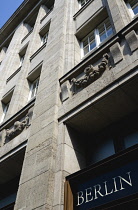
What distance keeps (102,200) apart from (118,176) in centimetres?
59

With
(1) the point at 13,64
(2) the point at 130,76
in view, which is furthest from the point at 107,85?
(1) the point at 13,64

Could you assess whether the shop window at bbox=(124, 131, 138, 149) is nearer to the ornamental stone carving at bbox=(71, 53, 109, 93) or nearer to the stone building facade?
the stone building facade

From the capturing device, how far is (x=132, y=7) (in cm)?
935

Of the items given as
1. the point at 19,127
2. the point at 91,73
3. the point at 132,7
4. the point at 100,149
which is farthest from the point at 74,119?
the point at 132,7

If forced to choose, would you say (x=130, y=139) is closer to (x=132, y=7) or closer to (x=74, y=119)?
(x=74, y=119)

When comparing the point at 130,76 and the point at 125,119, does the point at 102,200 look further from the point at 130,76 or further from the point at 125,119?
the point at 130,76

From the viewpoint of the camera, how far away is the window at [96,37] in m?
9.55

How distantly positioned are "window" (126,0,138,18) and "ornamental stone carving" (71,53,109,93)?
356 cm

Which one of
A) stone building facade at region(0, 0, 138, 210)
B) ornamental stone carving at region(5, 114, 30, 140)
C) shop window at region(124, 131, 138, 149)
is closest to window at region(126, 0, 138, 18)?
stone building facade at region(0, 0, 138, 210)

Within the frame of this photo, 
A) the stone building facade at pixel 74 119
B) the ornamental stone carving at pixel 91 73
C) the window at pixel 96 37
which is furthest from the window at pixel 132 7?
the ornamental stone carving at pixel 91 73

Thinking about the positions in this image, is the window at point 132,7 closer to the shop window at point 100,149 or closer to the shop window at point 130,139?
the shop window at point 130,139

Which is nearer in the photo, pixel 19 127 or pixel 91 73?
pixel 91 73

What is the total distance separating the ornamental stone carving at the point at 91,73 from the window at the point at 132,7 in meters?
3.56

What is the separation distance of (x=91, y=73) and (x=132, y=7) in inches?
186
